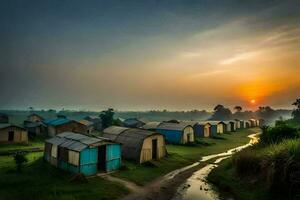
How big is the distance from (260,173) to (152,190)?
11.8m

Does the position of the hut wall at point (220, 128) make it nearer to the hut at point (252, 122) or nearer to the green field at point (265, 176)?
the hut at point (252, 122)

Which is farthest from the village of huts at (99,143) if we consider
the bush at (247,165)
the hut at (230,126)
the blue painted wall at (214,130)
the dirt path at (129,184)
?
the hut at (230,126)

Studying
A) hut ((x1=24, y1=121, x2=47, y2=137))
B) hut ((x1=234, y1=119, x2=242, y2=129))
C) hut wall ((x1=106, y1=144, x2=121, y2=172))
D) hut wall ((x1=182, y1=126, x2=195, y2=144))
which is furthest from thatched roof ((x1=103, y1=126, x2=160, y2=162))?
Answer: hut ((x1=234, y1=119, x2=242, y2=129))

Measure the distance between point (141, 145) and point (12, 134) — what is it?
106 ft

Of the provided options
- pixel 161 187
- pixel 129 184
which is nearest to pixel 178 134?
pixel 161 187

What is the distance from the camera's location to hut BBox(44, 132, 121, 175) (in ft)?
97.3

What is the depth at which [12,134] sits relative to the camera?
54.3 meters

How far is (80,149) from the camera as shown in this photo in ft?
96.7

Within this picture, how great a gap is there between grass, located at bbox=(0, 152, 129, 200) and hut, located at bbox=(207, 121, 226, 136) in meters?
60.8

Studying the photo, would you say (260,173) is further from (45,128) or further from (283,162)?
(45,128)

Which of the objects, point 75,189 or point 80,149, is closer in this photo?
point 75,189

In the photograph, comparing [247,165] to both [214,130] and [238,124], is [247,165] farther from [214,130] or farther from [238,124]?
[238,124]

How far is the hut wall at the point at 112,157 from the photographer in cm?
3244

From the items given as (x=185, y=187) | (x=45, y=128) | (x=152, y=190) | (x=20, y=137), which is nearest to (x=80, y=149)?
(x=152, y=190)
